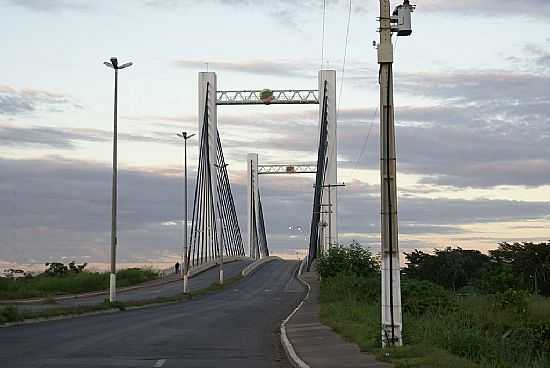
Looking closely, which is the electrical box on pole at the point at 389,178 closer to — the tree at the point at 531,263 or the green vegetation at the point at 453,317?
the green vegetation at the point at 453,317

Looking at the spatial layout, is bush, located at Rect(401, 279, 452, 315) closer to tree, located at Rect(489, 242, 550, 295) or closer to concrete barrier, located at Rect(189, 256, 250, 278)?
Answer: tree, located at Rect(489, 242, 550, 295)

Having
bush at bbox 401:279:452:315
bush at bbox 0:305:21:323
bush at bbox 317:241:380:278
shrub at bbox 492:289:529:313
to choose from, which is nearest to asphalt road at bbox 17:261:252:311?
bush at bbox 317:241:380:278

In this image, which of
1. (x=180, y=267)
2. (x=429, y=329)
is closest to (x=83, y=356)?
(x=429, y=329)

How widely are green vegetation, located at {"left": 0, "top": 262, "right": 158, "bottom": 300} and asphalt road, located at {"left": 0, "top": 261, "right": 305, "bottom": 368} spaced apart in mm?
25009

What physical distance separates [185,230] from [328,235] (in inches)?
815

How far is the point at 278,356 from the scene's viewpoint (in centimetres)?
2061

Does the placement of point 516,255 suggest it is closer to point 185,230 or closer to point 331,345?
point 185,230

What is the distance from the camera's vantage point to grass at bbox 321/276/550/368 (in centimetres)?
1708

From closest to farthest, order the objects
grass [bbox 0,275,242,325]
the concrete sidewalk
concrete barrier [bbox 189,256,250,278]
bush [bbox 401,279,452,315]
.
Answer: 1. the concrete sidewalk
2. grass [bbox 0,275,242,325]
3. bush [bbox 401,279,452,315]
4. concrete barrier [bbox 189,256,250,278]

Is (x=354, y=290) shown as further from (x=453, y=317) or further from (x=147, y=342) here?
(x=147, y=342)

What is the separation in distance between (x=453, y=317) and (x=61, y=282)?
49.0 meters

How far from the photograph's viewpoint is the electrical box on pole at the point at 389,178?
1866 cm

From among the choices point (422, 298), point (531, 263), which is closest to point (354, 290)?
point (422, 298)

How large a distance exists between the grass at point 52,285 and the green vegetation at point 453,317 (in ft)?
65.0
